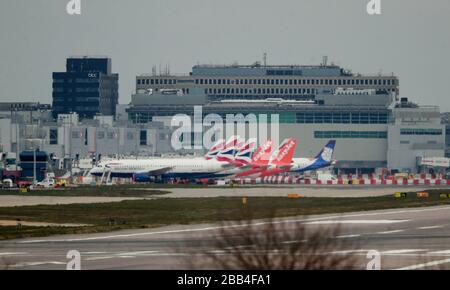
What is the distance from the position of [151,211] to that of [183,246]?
3307 centimetres

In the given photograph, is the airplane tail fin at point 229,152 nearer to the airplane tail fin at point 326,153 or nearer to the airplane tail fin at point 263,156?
the airplane tail fin at point 263,156

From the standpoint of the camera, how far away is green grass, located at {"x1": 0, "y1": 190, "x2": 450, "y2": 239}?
197 ft

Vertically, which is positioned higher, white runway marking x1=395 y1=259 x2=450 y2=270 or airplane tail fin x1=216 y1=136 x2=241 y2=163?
white runway marking x1=395 y1=259 x2=450 y2=270

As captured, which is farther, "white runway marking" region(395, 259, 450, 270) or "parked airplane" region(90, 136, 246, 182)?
"parked airplane" region(90, 136, 246, 182)

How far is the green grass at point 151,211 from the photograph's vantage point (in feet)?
197

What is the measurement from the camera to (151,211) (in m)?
79.4

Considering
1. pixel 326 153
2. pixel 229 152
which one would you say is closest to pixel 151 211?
pixel 229 152

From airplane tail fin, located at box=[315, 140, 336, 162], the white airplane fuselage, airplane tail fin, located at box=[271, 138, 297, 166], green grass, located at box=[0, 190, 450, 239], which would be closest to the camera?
green grass, located at box=[0, 190, 450, 239]

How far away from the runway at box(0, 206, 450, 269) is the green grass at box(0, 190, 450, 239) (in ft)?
9.01

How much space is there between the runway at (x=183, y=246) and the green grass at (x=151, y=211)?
2.75 meters

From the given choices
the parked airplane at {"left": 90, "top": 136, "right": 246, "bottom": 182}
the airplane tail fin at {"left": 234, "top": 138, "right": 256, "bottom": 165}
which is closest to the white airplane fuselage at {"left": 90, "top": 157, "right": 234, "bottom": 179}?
the parked airplane at {"left": 90, "top": 136, "right": 246, "bottom": 182}

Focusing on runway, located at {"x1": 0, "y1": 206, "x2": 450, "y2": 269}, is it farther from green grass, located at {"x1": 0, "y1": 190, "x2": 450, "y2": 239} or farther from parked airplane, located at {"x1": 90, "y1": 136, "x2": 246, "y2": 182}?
parked airplane, located at {"x1": 90, "y1": 136, "x2": 246, "y2": 182}
